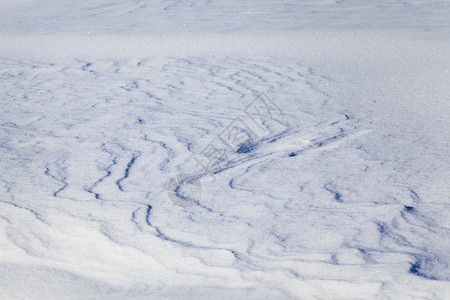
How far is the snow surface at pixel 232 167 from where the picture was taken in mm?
2408

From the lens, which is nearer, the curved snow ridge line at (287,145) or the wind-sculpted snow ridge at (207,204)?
the wind-sculpted snow ridge at (207,204)

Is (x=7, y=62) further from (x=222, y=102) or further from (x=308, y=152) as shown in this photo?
(x=308, y=152)

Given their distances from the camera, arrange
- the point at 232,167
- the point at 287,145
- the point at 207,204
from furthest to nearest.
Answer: the point at 287,145 < the point at 232,167 < the point at 207,204

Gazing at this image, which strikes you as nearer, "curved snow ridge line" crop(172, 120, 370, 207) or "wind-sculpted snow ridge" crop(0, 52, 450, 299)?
"wind-sculpted snow ridge" crop(0, 52, 450, 299)

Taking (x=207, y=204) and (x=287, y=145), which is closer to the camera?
(x=207, y=204)

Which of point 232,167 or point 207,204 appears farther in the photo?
point 232,167

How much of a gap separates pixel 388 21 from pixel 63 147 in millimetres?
4614

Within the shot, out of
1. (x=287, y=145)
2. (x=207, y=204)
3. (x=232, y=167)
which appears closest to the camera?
(x=207, y=204)

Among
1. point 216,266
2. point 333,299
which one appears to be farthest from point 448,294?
point 216,266

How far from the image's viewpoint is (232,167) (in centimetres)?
353

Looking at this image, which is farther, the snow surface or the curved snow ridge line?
the curved snow ridge line

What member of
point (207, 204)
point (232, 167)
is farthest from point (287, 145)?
point (207, 204)

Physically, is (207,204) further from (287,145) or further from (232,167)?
(287,145)

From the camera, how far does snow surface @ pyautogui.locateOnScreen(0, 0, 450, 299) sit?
241cm
